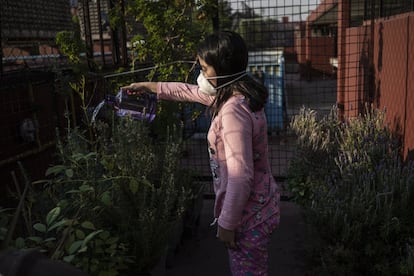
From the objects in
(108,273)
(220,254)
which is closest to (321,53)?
(220,254)

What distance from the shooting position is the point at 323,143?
4.08 meters

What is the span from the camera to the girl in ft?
6.62

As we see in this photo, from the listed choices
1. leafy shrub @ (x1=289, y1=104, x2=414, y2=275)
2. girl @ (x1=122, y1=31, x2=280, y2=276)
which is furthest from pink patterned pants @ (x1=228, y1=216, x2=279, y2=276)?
→ leafy shrub @ (x1=289, y1=104, x2=414, y2=275)

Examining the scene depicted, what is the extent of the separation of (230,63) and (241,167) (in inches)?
19.4

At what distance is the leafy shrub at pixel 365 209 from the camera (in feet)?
9.61

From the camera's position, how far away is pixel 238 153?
78.7 inches


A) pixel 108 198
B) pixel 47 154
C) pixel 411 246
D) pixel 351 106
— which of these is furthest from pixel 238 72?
pixel 351 106

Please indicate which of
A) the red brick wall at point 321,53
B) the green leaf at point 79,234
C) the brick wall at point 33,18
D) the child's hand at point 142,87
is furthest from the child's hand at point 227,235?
the red brick wall at point 321,53

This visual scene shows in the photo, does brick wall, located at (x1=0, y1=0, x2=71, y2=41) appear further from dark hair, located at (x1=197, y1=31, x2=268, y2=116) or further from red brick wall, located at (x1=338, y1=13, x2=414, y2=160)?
red brick wall, located at (x1=338, y1=13, x2=414, y2=160)

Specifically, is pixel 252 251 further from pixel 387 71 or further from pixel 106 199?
pixel 387 71

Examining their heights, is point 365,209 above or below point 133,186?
below

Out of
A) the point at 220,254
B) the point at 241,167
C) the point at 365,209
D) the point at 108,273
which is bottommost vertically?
the point at 220,254

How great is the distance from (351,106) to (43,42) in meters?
3.46

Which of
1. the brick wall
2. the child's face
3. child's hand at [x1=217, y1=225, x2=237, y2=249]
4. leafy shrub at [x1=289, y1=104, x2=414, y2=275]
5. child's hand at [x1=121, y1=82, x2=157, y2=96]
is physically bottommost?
leafy shrub at [x1=289, y1=104, x2=414, y2=275]
